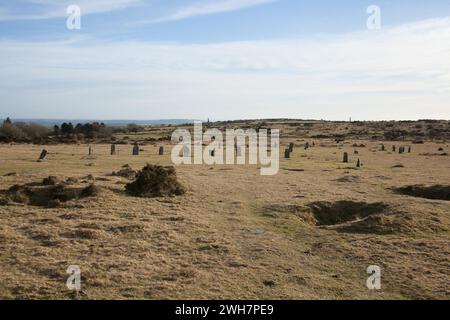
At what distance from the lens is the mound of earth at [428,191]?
71.0ft

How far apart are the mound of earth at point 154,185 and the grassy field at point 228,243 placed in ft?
1.63

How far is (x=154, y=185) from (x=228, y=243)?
298 inches

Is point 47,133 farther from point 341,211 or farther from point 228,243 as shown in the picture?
point 228,243

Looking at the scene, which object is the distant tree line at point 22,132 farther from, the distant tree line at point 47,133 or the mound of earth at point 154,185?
the mound of earth at point 154,185

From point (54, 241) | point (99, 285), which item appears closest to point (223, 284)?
point (99, 285)

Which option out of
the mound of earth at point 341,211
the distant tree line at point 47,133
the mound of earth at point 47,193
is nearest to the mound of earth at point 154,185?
the mound of earth at point 47,193

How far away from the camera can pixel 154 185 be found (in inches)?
792

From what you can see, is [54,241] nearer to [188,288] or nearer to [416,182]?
[188,288]

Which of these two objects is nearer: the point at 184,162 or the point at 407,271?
the point at 407,271

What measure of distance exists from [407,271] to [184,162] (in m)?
24.3

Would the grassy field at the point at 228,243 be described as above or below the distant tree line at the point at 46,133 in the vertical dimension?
below

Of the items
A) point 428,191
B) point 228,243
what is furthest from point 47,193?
point 428,191
